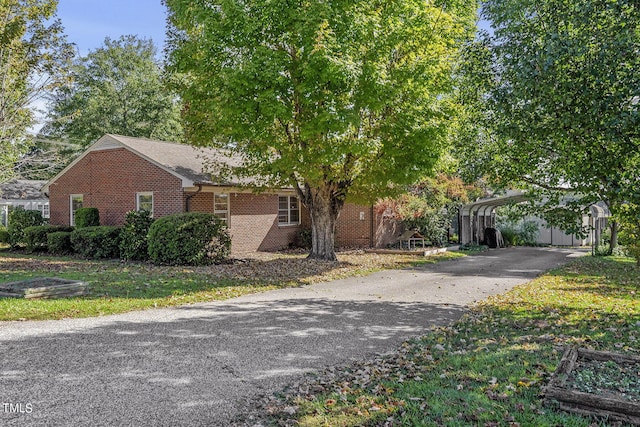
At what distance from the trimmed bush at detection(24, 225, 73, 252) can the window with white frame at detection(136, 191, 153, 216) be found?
360 cm

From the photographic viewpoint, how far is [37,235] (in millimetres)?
19328

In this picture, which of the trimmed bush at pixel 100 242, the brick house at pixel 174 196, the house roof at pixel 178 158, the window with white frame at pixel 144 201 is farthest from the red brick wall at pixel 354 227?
the trimmed bush at pixel 100 242

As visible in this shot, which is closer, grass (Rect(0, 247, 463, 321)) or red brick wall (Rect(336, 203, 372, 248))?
grass (Rect(0, 247, 463, 321))

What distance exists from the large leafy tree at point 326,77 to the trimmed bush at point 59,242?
8.03 meters

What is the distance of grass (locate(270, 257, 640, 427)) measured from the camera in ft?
13.3

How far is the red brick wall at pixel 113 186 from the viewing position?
18.3 metres

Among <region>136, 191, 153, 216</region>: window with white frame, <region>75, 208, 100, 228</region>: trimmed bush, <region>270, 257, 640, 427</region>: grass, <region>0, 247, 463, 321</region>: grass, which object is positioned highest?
<region>136, 191, 153, 216</region>: window with white frame

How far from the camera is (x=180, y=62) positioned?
13742mm

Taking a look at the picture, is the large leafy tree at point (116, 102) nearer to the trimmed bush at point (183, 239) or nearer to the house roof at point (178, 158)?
the house roof at point (178, 158)

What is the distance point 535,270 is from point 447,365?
1148 centimetres

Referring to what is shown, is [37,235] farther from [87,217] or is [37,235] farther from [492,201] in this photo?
[492,201]

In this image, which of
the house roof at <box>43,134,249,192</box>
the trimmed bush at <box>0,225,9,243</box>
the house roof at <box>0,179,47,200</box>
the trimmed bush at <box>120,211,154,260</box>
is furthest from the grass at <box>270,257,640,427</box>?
the house roof at <box>0,179,47,200</box>

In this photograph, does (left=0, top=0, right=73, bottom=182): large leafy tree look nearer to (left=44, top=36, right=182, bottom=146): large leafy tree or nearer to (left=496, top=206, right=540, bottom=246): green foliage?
(left=44, top=36, right=182, bottom=146): large leafy tree

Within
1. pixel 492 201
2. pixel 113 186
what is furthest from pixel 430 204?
pixel 113 186
